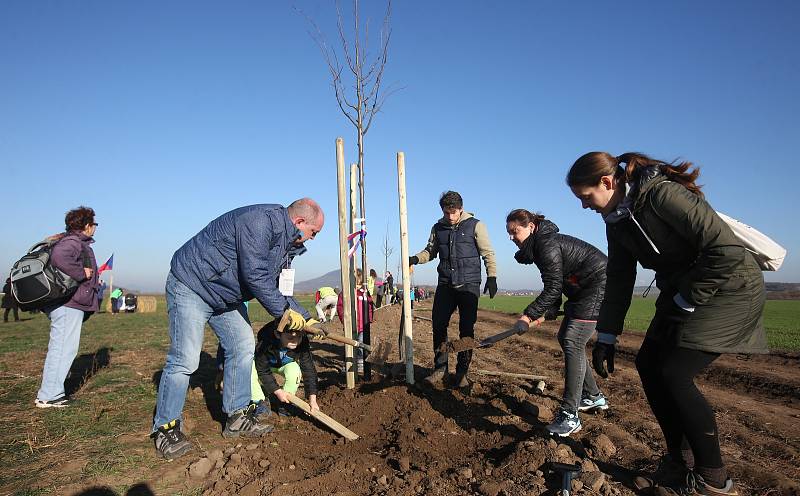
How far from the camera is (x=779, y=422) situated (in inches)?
184

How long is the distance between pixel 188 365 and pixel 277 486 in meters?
1.27

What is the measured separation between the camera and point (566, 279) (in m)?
4.41

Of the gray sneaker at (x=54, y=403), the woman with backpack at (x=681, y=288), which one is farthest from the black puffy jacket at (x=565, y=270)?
the gray sneaker at (x=54, y=403)

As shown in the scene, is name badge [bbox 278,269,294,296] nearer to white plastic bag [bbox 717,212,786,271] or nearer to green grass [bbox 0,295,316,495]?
green grass [bbox 0,295,316,495]

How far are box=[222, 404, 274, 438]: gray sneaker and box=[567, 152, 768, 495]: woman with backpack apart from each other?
9.97 feet

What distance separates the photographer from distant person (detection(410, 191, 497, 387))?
5.65 meters

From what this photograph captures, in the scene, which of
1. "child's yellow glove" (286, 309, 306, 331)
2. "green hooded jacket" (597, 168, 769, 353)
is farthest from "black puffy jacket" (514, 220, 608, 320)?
"child's yellow glove" (286, 309, 306, 331)

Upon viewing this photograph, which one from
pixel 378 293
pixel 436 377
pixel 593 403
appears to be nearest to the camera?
pixel 593 403

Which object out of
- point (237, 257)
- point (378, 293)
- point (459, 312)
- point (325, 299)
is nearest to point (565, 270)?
point (459, 312)

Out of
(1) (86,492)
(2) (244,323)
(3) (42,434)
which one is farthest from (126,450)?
(2) (244,323)

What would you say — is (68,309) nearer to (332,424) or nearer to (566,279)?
(332,424)

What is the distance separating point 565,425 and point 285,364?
273 cm

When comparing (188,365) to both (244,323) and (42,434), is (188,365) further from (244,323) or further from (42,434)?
(42,434)

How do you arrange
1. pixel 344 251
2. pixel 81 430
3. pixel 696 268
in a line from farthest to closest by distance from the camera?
pixel 344 251 < pixel 81 430 < pixel 696 268
